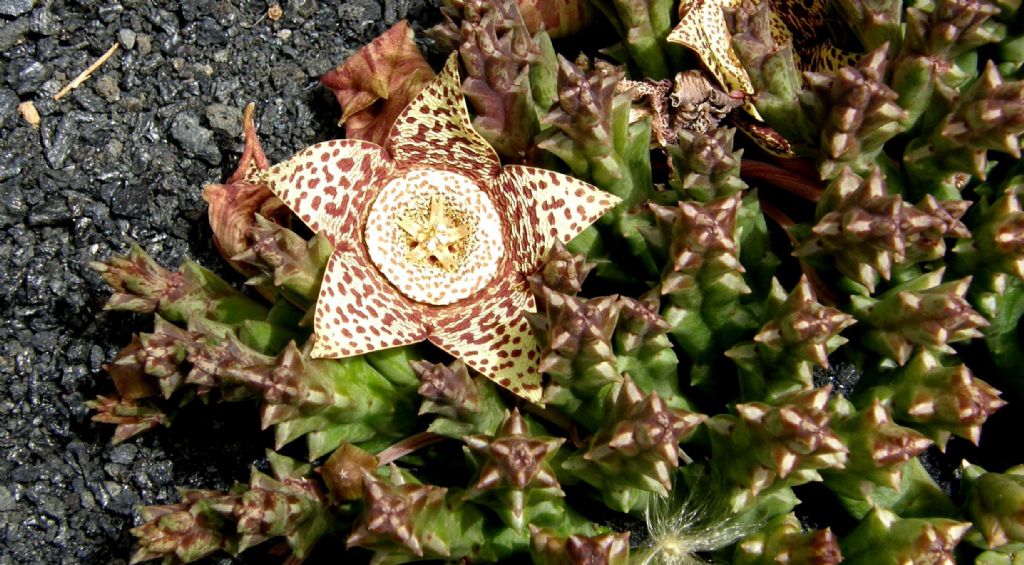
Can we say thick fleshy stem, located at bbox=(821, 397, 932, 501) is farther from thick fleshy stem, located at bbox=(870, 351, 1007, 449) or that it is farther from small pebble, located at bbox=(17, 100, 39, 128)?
small pebble, located at bbox=(17, 100, 39, 128)

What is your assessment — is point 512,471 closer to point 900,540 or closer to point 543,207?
point 543,207

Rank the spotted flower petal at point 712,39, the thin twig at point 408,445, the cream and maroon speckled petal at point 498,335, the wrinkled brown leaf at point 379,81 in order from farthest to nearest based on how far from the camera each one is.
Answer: the wrinkled brown leaf at point 379,81, the spotted flower petal at point 712,39, the thin twig at point 408,445, the cream and maroon speckled petal at point 498,335

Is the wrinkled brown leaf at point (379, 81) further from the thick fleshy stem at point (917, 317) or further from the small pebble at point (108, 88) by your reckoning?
the thick fleshy stem at point (917, 317)

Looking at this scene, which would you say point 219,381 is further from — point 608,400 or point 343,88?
point 343,88

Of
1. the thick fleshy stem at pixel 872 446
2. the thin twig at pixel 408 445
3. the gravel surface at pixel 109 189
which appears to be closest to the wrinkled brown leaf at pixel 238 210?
the gravel surface at pixel 109 189

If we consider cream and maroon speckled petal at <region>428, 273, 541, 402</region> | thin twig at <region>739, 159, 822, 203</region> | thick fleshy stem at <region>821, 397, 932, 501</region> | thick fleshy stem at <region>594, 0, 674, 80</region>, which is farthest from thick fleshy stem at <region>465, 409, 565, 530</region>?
thick fleshy stem at <region>594, 0, 674, 80</region>
